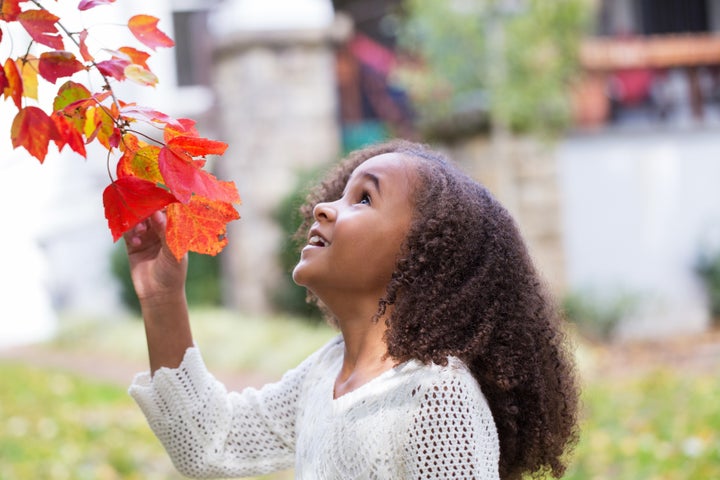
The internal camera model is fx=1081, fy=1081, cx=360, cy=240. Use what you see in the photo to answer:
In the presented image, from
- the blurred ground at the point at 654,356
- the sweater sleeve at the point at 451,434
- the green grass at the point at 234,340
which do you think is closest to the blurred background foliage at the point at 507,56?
the blurred ground at the point at 654,356

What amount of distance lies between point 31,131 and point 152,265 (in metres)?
0.49

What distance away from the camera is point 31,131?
1460mm

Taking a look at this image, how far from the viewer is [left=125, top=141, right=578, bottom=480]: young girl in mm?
1613

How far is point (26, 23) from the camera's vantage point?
1.43m

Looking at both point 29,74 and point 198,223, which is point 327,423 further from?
point 29,74

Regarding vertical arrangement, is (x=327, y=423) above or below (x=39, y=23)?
below

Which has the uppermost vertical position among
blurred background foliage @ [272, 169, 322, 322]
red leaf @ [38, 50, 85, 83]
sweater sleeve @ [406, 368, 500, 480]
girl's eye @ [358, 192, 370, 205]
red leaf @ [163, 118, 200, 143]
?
red leaf @ [38, 50, 85, 83]

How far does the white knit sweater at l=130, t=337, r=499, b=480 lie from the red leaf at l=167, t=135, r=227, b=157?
47 cm

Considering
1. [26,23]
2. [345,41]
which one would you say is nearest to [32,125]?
[26,23]

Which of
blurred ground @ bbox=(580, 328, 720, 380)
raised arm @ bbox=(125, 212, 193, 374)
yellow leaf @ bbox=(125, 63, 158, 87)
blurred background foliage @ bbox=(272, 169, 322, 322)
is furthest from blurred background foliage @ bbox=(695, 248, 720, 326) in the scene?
yellow leaf @ bbox=(125, 63, 158, 87)

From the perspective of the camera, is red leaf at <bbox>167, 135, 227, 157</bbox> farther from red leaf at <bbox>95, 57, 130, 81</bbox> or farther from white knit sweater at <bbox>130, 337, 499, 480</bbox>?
white knit sweater at <bbox>130, 337, 499, 480</bbox>

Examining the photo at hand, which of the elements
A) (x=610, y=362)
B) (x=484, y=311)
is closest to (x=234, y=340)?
(x=610, y=362)

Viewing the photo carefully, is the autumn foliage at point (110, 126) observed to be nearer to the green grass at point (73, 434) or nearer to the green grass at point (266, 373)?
the green grass at point (266, 373)

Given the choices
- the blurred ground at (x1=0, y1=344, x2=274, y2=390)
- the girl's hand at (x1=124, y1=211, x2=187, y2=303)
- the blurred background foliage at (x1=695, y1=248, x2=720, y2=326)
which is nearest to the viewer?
the girl's hand at (x1=124, y1=211, x2=187, y2=303)
